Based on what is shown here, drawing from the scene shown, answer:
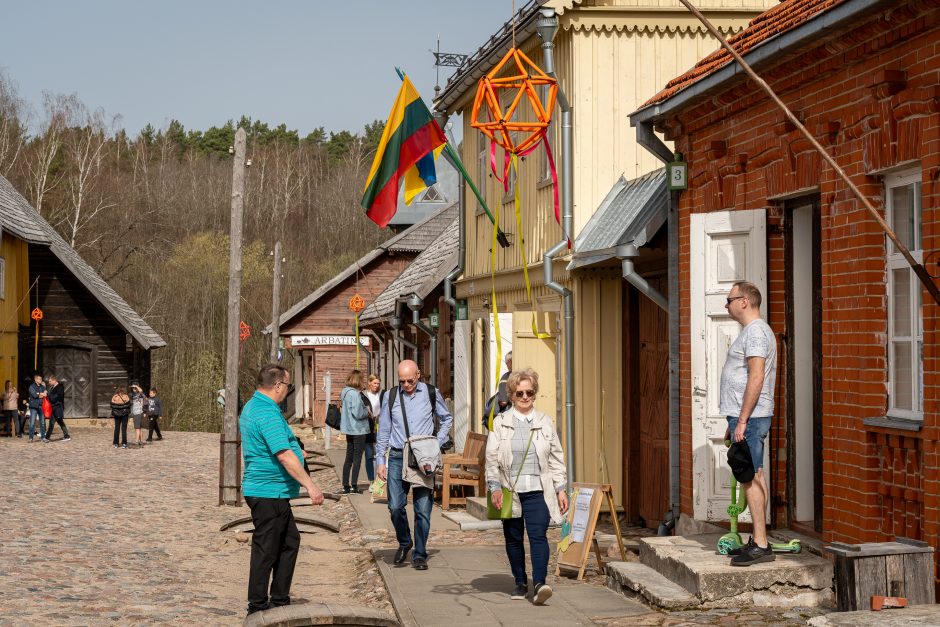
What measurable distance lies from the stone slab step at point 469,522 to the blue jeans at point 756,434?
229 inches

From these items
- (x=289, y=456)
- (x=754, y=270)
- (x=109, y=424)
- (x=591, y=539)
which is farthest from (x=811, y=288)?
(x=109, y=424)

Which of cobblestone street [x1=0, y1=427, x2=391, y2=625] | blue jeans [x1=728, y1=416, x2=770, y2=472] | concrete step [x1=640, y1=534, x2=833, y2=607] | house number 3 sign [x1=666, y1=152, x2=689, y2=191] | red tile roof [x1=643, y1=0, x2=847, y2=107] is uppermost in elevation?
red tile roof [x1=643, y1=0, x2=847, y2=107]

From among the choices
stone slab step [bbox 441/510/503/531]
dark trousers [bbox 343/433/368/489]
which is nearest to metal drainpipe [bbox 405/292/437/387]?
dark trousers [bbox 343/433/368/489]

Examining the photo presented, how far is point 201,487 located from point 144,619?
11.8 metres

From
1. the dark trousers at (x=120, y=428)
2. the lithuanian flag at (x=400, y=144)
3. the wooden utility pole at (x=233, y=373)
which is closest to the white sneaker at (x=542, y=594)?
the lithuanian flag at (x=400, y=144)

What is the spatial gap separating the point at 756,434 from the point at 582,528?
2.33 metres

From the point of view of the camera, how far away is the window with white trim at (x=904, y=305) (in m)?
7.46

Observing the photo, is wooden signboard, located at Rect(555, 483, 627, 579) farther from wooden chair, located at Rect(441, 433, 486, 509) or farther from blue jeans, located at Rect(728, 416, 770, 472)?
wooden chair, located at Rect(441, 433, 486, 509)

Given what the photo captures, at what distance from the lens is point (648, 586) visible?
335 inches

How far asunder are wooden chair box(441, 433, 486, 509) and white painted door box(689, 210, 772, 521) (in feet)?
18.5

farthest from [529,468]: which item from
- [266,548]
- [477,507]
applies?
[477,507]

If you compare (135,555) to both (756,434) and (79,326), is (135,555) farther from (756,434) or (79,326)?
(79,326)

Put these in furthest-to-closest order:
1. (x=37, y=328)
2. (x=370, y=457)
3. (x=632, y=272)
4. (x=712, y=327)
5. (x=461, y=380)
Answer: (x=37, y=328) → (x=370, y=457) → (x=461, y=380) → (x=632, y=272) → (x=712, y=327)

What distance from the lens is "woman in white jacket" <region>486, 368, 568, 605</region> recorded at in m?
8.73
